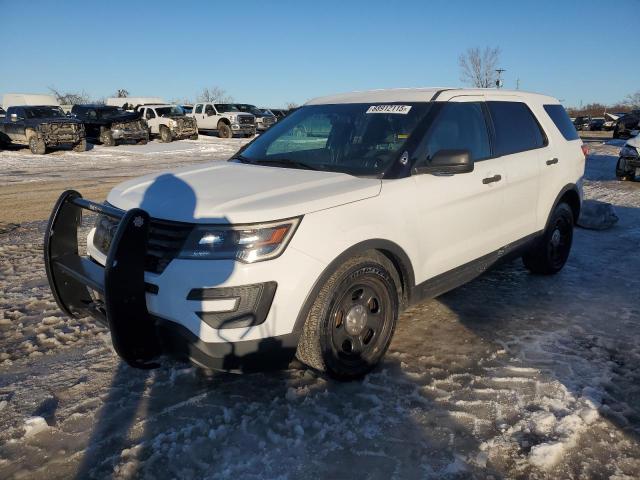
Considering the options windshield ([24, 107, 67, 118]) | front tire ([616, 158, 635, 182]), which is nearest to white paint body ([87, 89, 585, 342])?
front tire ([616, 158, 635, 182])

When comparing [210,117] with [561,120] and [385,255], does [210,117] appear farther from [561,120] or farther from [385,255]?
[385,255]

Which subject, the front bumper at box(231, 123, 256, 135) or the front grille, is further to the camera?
the front bumper at box(231, 123, 256, 135)

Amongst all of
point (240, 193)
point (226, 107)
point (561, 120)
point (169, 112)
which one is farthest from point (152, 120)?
point (240, 193)

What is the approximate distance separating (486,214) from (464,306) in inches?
37.7

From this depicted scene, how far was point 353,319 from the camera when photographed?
3.17m

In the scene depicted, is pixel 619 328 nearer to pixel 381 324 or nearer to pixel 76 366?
pixel 381 324

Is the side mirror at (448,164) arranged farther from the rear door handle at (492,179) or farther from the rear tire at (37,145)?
the rear tire at (37,145)

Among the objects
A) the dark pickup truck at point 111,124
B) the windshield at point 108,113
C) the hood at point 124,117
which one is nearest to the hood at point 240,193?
the dark pickup truck at point 111,124

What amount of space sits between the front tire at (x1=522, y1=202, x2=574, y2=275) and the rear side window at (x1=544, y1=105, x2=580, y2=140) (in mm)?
723

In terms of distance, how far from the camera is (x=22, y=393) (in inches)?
124

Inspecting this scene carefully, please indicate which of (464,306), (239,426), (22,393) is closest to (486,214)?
(464,306)

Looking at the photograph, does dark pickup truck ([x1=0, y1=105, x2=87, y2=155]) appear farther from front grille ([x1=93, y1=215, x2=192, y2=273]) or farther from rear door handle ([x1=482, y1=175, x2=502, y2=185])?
rear door handle ([x1=482, y1=175, x2=502, y2=185])

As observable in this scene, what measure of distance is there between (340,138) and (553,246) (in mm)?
2656

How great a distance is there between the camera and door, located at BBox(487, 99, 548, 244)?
14.0ft
